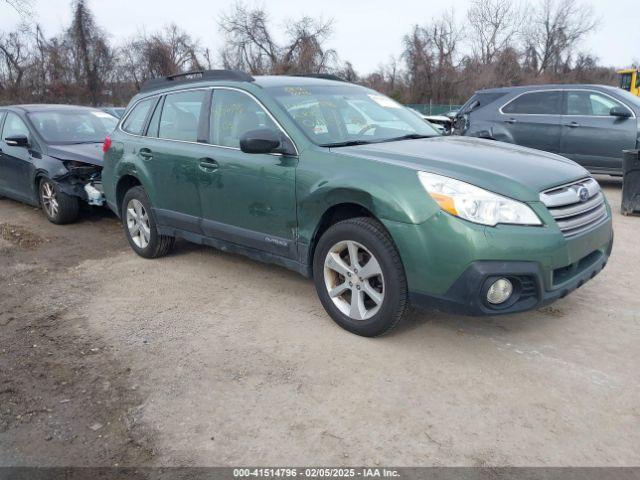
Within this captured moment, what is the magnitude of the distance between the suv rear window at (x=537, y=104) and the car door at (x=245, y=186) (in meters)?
7.03

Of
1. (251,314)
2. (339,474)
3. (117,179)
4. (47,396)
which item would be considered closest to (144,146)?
(117,179)

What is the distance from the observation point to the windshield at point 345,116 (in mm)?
4133

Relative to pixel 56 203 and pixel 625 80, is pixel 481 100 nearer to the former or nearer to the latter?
pixel 56 203

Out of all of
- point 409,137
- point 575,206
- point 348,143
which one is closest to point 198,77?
point 348,143

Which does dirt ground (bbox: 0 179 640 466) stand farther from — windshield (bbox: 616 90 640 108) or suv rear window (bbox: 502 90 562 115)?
suv rear window (bbox: 502 90 562 115)

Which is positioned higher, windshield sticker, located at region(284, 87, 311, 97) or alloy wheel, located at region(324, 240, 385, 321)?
windshield sticker, located at region(284, 87, 311, 97)

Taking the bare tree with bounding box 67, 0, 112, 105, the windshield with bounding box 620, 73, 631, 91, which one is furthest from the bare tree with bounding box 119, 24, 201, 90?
the windshield with bounding box 620, 73, 631, 91

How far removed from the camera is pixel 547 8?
47156 mm

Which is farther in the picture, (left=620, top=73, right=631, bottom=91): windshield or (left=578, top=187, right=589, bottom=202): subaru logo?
(left=620, top=73, right=631, bottom=91): windshield

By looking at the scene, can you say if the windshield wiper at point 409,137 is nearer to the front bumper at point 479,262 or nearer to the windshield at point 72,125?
the front bumper at point 479,262

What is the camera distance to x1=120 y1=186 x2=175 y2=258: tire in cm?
548

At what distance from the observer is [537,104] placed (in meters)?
9.82

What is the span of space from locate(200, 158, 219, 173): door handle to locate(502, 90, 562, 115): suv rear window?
7.24 m

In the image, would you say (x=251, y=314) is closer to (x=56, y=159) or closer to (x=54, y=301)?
(x=54, y=301)
